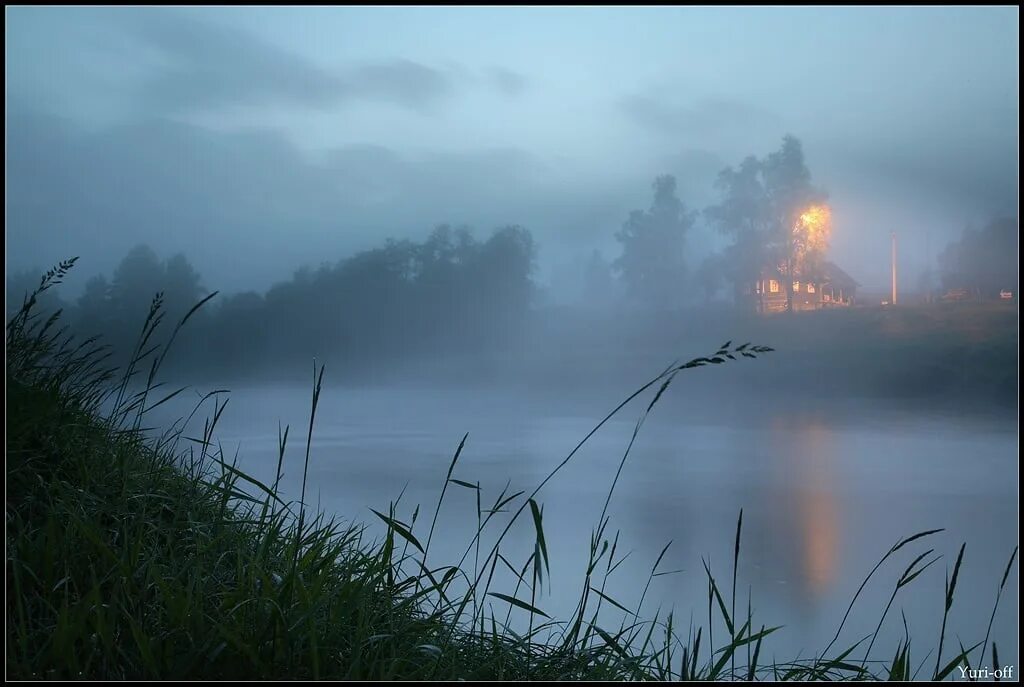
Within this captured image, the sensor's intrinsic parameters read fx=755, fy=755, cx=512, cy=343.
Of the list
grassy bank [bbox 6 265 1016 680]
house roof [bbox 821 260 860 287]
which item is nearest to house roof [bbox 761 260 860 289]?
house roof [bbox 821 260 860 287]

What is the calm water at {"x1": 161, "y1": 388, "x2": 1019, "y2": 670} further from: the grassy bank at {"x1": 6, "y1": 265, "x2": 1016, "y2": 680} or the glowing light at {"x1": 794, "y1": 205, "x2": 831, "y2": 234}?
the glowing light at {"x1": 794, "y1": 205, "x2": 831, "y2": 234}

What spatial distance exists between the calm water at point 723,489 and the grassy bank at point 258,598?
149mm

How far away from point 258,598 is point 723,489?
609cm

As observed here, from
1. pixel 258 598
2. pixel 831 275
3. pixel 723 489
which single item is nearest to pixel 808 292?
pixel 831 275

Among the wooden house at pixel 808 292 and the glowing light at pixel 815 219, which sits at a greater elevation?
the glowing light at pixel 815 219

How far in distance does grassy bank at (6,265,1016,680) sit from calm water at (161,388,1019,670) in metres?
0.15

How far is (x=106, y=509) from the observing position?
1.48 metres

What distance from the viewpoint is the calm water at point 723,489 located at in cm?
201

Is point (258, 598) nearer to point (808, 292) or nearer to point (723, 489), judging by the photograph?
point (723, 489)

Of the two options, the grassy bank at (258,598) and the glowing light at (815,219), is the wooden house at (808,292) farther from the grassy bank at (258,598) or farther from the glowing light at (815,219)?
the grassy bank at (258,598)

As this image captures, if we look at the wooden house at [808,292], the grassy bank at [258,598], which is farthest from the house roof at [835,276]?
the grassy bank at [258,598]

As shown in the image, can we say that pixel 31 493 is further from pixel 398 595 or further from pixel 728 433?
pixel 728 433

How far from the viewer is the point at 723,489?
263 inches

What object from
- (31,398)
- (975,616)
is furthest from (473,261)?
(31,398)
